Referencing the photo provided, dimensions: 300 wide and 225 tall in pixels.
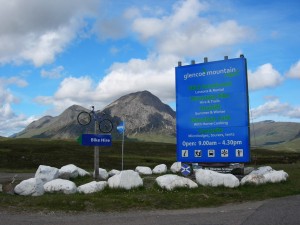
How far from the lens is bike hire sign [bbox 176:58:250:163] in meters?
23.7

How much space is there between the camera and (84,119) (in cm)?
2947

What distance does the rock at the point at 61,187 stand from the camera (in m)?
19.5

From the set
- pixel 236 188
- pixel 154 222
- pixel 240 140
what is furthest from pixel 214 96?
pixel 154 222

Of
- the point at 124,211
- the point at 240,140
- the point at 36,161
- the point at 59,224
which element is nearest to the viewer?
the point at 59,224

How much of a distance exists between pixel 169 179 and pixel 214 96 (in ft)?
25.1

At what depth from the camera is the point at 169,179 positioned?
755 inches

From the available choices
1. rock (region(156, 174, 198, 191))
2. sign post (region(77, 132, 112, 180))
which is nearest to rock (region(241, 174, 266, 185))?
rock (region(156, 174, 198, 191))

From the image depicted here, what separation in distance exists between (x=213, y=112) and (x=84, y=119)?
10.3 m

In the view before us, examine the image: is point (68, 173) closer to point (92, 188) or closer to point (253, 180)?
point (92, 188)

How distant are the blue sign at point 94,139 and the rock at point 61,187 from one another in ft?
14.5

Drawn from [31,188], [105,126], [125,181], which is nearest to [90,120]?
[105,126]

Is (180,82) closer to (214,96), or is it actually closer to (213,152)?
(214,96)

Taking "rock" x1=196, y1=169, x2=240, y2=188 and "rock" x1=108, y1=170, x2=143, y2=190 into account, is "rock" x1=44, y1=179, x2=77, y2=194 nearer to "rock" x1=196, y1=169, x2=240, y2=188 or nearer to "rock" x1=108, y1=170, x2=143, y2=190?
"rock" x1=108, y1=170, x2=143, y2=190

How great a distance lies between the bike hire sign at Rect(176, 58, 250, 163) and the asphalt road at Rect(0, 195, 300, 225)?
8576 millimetres
